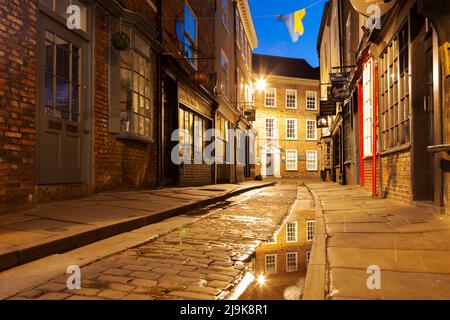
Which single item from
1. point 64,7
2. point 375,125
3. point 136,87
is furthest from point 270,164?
point 64,7

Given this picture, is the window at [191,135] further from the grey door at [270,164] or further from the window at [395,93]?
the grey door at [270,164]

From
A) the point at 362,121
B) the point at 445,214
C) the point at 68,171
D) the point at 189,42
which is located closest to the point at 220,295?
the point at 445,214

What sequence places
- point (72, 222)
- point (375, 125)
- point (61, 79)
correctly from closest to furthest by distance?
point (72, 222), point (61, 79), point (375, 125)

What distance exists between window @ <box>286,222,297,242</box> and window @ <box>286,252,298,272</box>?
0.92 metres

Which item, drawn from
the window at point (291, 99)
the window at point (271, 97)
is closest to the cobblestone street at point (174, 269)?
the window at point (271, 97)

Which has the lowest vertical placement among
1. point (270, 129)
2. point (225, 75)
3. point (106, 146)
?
point (106, 146)

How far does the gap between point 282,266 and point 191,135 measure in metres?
12.0

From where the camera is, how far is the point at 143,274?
150 inches

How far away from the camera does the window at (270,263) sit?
159 inches

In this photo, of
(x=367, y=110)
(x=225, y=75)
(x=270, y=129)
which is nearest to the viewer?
(x=367, y=110)

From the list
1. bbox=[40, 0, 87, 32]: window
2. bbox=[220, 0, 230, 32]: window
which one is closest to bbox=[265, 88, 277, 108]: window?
bbox=[220, 0, 230, 32]: window

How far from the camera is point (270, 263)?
4.34 m

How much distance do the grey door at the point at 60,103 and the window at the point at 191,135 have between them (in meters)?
6.44

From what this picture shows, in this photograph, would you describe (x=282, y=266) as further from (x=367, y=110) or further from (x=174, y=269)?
(x=367, y=110)
